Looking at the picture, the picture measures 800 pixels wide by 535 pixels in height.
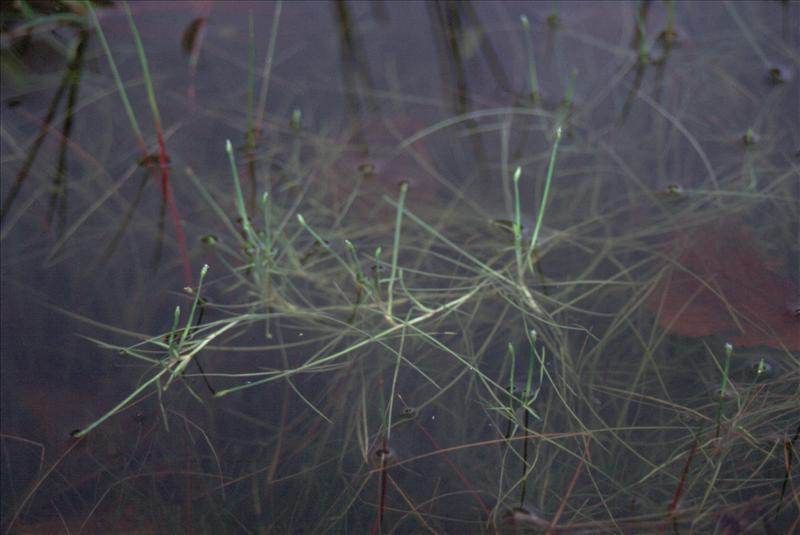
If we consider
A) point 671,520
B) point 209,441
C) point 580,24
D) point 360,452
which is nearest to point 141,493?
point 209,441

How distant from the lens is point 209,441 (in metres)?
1.41

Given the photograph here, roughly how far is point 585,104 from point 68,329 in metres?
1.23

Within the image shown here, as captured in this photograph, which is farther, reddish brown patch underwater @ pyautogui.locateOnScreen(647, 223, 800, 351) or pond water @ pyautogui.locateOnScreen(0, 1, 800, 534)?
reddish brown patch underwater @ pyautogui.locateOnScreen(647, 223, 800, 351)

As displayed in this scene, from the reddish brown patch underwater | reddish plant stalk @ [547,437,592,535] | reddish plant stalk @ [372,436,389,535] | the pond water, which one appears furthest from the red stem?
the reddish brown patch underwater

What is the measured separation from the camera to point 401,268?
1.60 metres

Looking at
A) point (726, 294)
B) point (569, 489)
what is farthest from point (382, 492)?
point (726, 294)

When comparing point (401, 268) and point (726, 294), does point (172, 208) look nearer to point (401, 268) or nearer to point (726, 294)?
point (401, 268)

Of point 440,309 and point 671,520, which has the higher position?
point 440,309

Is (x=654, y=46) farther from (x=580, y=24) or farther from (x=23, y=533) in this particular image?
(x=23, y=533)

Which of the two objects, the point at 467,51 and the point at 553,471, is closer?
the point at 553,471

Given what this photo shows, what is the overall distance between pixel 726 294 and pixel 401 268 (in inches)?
24.7

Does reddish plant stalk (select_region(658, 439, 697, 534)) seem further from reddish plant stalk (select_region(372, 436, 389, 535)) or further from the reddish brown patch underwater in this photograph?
reddish plant stalk (select_region(372, 436, 389, 535))

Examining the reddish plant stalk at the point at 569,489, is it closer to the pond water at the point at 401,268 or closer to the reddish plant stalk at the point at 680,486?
the pond water at the point at 401,268

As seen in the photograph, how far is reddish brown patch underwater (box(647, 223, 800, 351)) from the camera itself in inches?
59.1
